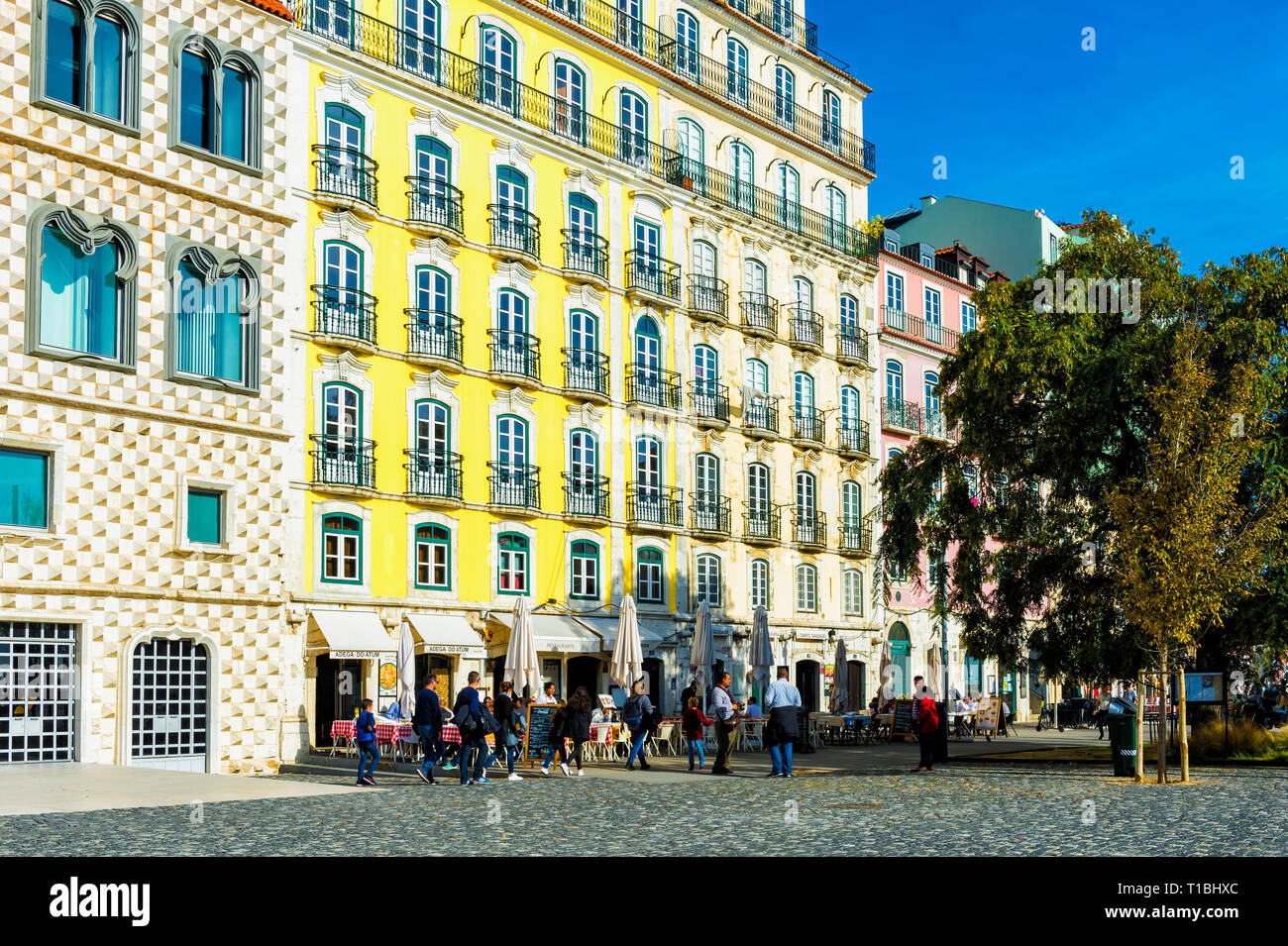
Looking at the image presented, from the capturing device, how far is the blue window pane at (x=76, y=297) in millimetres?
23969

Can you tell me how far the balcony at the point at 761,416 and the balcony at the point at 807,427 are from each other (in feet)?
3.59

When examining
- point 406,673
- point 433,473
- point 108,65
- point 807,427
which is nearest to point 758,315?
point 807,427

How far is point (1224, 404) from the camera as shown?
22.1 m

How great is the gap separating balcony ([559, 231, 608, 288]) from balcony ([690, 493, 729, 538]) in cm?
721

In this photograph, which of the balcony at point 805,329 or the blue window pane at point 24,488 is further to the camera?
the balcony at point 805,329

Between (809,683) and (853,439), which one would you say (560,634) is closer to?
(809,683)

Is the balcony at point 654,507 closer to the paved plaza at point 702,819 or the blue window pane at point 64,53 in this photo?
the paved plaza at point 702,819

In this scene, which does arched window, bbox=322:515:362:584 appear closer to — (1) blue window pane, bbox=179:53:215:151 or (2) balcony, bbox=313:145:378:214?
(2) balcony, bbox=313:145:378:214

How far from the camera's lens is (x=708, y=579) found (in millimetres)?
43562

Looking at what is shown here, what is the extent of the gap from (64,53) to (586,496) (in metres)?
18.9

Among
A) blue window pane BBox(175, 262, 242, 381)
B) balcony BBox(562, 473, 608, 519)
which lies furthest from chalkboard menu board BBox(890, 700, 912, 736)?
blue window pane BBox(175, 262, 242, 381)

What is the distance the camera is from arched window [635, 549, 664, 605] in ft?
135

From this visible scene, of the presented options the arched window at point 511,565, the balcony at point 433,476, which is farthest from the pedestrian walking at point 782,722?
the arched window at point 511,565
